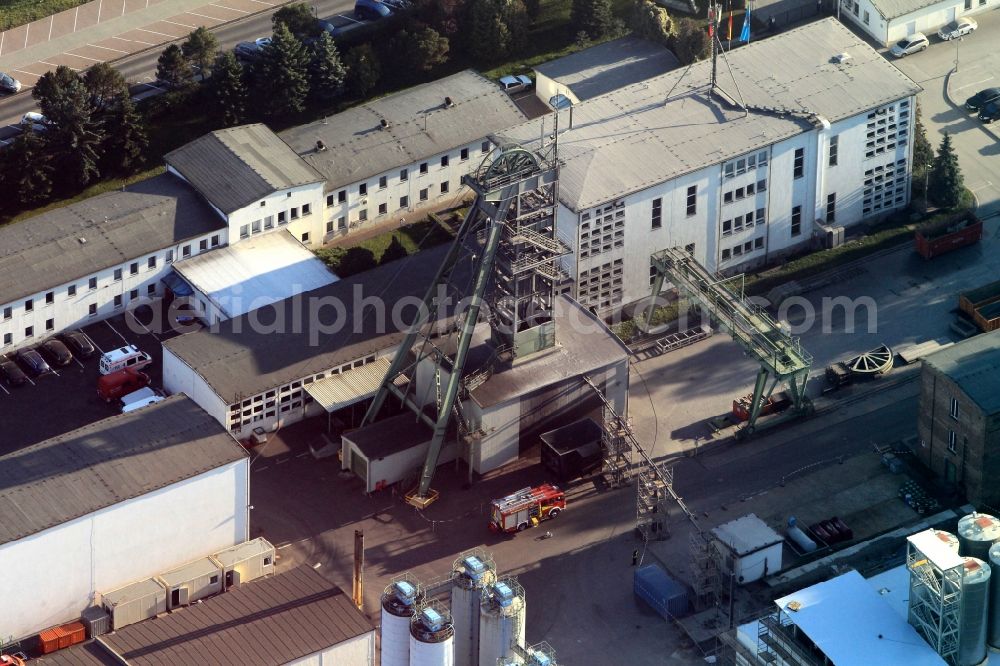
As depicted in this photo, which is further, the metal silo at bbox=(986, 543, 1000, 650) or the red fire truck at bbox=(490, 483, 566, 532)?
the red fire truck at bbox=(490, 483, 566, 532)

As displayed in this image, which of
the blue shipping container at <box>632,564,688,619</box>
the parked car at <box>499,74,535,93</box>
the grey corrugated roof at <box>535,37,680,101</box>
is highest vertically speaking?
the grey corrugated roof at <box>535,37,680,101</box>

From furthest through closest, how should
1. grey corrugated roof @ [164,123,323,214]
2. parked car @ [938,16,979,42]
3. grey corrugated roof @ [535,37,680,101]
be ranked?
parked car @ [938,16,979,42], grey corrugated roof @ [535,37,680,101], grey corrugated roof @ [164,123,323,214]

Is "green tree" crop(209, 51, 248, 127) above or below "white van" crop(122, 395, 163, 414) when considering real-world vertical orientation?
above

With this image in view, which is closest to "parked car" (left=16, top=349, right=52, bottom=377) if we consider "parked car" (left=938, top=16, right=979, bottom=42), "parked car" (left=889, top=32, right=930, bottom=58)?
"parked car" (left=889, top=32, right=930, bottom=58)

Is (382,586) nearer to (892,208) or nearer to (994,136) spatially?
(892,208)

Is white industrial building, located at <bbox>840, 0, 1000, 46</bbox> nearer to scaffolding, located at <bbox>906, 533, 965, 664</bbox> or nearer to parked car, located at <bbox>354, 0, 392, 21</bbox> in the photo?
parked car, located at <bbox>354, 0, 392, 21</bbox>

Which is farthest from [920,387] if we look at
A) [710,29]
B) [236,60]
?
[236,60]
